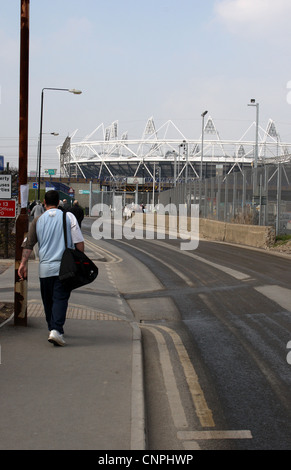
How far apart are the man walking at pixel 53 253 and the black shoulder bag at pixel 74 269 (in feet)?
0.28

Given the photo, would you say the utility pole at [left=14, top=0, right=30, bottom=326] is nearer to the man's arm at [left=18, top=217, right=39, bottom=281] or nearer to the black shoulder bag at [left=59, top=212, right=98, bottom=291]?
the man's arm at [left=18, top=217, right=39, bottom=281]

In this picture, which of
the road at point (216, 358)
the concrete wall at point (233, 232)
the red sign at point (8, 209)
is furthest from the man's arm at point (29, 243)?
the concrete wall at point (233, 232)

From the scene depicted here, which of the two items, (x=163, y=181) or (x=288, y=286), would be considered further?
(x=163, y=181)

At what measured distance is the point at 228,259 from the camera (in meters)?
19.9

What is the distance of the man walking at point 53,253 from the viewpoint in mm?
6938

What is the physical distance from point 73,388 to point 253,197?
21855 mm

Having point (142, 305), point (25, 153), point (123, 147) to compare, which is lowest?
point (142, 305)

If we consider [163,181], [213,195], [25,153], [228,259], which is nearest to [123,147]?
[163,181]

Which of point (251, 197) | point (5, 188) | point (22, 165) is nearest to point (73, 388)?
point (22, 165)

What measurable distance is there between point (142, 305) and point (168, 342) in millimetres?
3652

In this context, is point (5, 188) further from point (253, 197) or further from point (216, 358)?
point (253, 197)

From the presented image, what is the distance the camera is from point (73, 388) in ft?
17.9
